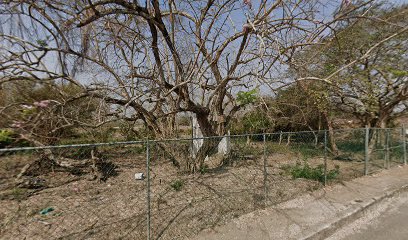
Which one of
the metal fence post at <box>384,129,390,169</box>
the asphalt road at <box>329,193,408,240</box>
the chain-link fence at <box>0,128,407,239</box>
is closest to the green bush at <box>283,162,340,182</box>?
the chain-link fence at <box>0,128,407,239</box>

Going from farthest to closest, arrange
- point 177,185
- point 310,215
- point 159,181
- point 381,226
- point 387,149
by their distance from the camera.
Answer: point 387,149
point 159,181
point 177,185
point 310,215
point 381,226

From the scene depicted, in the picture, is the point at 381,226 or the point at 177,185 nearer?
the point at 381,226

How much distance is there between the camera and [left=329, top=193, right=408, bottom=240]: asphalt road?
3768mm

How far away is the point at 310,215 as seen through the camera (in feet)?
14.1

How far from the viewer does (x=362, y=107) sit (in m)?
9.05

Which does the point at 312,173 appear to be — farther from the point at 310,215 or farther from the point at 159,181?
the point at 159,181

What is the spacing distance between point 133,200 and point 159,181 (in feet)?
3.82

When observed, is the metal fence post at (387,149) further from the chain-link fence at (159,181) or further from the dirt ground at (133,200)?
the dirt ground at (133,200)

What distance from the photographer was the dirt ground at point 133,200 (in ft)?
11.6

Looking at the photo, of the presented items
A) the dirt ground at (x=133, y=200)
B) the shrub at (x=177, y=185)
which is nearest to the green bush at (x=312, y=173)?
the dirt ground at (x=133, y=200)

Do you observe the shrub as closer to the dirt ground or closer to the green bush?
the dirt ground

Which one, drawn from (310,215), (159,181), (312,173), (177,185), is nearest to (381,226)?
(310,215)

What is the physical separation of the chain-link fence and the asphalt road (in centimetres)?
129

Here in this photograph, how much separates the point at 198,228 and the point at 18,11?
427cm
